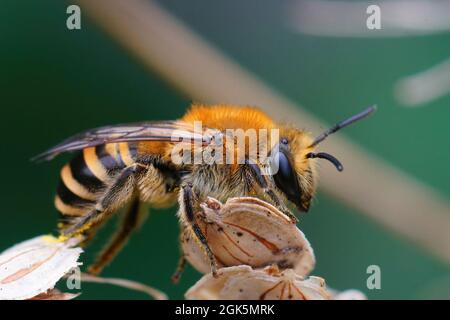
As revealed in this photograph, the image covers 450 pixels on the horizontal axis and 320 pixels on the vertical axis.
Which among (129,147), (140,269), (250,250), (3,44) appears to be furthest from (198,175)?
(3,44)

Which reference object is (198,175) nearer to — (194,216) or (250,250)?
(194,216)

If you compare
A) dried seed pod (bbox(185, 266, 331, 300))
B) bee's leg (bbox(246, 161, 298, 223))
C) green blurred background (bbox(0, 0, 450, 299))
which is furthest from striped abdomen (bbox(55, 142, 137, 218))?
green blurred background (bbox(0, 0, 450, 299))

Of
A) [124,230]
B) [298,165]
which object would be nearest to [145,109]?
[124,230]

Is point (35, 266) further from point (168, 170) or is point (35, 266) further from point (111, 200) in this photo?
point (168, 170)

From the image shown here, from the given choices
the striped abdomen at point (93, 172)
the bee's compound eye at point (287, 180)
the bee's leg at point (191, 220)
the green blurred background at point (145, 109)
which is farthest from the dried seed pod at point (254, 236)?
the green blurred background at point (145, 109)

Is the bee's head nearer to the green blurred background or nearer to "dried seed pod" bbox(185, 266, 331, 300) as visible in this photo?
"dried seed pod" bbox(185, 266, 331, 300)

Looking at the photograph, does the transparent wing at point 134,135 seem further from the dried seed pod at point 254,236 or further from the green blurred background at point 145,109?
the green blurred background at point 145,109
